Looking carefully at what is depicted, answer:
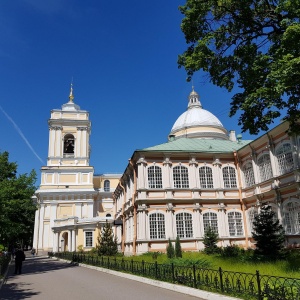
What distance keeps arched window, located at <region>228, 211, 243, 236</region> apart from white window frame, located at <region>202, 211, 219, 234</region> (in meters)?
1.22

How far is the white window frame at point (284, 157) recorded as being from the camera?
69.2ft

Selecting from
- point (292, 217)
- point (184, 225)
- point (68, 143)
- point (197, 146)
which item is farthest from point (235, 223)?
point (68, 143)

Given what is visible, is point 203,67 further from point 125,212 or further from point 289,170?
point 125,212

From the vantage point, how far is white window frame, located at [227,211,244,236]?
25.9 m

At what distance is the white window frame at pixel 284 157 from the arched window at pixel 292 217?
88.0 inches

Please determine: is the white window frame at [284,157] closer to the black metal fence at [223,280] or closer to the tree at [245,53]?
the tree at [245,53]

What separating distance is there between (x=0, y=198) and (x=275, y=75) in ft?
53.5

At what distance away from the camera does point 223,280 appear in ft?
32.3

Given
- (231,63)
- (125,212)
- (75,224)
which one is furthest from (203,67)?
(75,224)

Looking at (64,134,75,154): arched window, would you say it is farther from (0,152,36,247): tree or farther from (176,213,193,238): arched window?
(176,213,193,238): arched window

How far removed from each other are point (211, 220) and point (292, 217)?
6572 mm

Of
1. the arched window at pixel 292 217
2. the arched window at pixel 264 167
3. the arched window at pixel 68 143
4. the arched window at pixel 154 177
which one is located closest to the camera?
the arched window at pixel 292 217

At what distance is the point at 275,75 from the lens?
11633 mm

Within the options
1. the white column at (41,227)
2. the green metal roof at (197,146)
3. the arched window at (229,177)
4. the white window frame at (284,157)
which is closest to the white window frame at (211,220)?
the arched window at (229,177)
